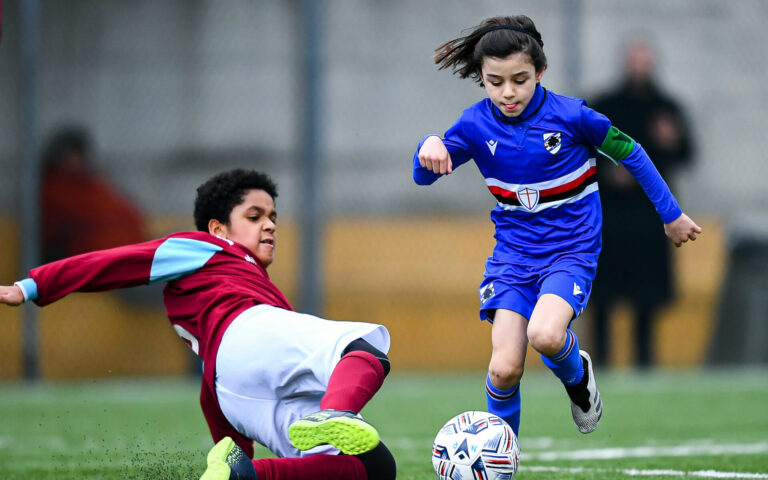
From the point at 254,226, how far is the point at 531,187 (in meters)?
1.06

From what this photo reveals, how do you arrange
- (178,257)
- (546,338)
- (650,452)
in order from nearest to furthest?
1. (178,257)
2. (546,338)
3. (650,452)

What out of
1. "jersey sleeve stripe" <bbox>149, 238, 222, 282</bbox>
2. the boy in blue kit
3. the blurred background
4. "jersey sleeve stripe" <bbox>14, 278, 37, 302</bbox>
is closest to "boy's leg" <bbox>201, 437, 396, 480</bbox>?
"jersey sleeve stripe" <bbox>149, 238, 222, 282</bbox>

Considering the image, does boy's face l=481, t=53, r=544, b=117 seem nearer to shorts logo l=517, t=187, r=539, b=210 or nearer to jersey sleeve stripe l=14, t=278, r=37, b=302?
shorts logo l=517, t=187, r=539, b=210

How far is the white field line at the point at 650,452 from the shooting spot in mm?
5004

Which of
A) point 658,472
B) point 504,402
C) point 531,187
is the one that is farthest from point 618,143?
point 658,472

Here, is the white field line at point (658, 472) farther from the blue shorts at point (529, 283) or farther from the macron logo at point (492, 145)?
the macron logo at point (492, 145)

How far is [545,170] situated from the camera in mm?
4371

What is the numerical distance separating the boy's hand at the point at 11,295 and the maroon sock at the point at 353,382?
1000 mm

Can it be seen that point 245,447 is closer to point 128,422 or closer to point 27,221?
point 128,422

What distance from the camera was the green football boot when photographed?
10.5ft

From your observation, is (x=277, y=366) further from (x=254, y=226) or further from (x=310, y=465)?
(x=254, y=226)

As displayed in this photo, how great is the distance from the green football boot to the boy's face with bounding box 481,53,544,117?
155 centimetres

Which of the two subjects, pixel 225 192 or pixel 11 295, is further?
pixel 225 192

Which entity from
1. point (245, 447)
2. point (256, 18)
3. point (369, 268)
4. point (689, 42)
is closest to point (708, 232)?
point (689, 42)
